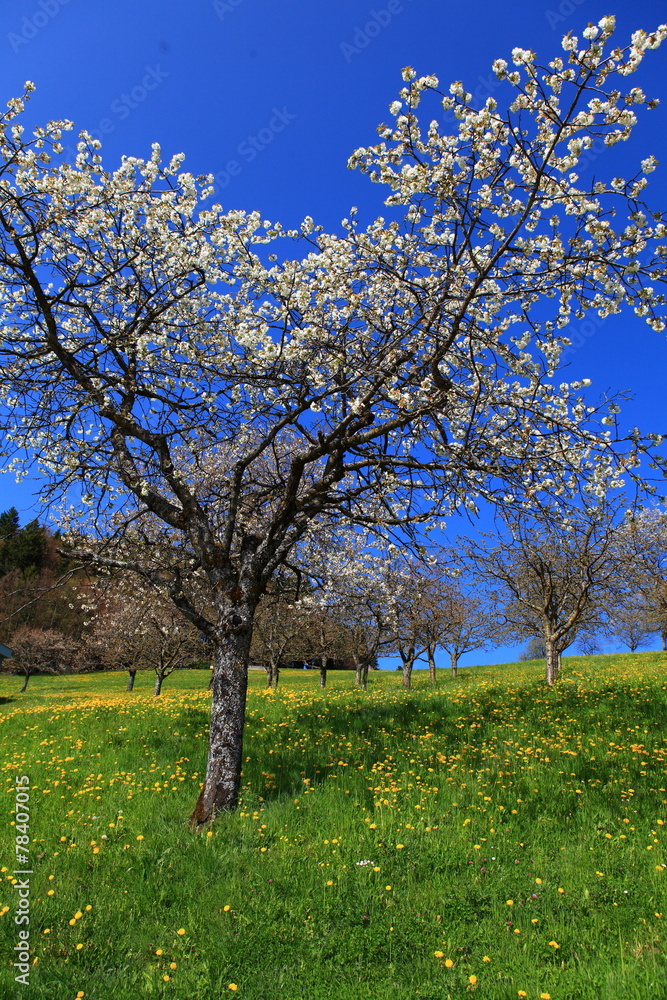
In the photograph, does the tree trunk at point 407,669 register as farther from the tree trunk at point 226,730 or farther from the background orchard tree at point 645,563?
the tree trunk at point 226,730

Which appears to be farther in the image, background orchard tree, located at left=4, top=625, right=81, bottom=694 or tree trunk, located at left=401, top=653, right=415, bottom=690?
background orchard tree, located at left=4, top=625, right=81, bottom=694

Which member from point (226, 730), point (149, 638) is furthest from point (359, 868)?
point (149, 638)

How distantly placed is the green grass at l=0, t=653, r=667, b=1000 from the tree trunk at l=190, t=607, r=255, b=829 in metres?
0.38

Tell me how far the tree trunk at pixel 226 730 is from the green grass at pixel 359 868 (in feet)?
1.24

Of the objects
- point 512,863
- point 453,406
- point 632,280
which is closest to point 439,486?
point 453,406

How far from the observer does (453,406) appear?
714cm

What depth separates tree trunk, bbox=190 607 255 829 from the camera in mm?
7867

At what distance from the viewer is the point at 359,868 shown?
20.0 feet

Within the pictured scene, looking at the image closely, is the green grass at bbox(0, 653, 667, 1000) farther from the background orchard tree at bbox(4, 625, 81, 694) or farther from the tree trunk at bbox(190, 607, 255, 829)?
the background orchard tree at bbox(4, 625, 81, 694)

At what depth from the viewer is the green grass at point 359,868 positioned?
4.67m

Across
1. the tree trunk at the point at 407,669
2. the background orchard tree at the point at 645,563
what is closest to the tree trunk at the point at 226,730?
the background orchard tree at the point at 645,563

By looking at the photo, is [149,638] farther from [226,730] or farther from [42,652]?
[42,652]

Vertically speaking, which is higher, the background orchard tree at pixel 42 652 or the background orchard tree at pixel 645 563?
the background orchard tree at pixel 645 563

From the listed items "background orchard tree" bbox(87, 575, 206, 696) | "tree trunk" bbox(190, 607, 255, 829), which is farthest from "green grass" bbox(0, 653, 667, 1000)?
"background orchard tree" bbox(87, 575, 206, 696)
